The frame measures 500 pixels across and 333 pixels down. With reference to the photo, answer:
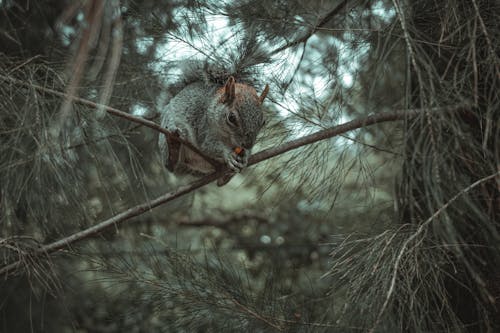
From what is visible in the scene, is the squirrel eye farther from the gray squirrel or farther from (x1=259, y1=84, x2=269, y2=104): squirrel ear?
(x1=259, y1=84, x2=269, y2=104): squirrel ear

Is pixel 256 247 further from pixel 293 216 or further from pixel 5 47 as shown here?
pixel 5 47

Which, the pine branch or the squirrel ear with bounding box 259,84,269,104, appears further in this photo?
the squirrel ear with bounding box 259,84,269,104

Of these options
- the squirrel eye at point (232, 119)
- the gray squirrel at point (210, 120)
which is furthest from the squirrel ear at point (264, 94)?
the squirrel eye at point (232, 119)

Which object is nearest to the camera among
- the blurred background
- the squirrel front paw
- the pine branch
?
the blurred background

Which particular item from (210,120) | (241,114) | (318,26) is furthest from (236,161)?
(318,26)

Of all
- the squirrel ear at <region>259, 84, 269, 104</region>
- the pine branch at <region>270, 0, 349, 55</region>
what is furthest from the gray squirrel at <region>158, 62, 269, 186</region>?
the pine branch at <region>270, 0, 349, 55</region>

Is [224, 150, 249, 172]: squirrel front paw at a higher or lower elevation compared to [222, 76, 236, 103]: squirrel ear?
lower

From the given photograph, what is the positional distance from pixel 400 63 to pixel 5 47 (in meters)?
1.44

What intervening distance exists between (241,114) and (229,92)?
10 cm

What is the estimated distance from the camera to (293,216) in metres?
3.01

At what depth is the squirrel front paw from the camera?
174 centimetres

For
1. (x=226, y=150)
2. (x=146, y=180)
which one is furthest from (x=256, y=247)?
(x=226, y=150)

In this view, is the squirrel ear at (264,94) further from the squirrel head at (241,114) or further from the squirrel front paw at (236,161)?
the squirrel front paw at (236,161)

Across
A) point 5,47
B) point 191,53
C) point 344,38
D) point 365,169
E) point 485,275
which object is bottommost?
point 485,275
